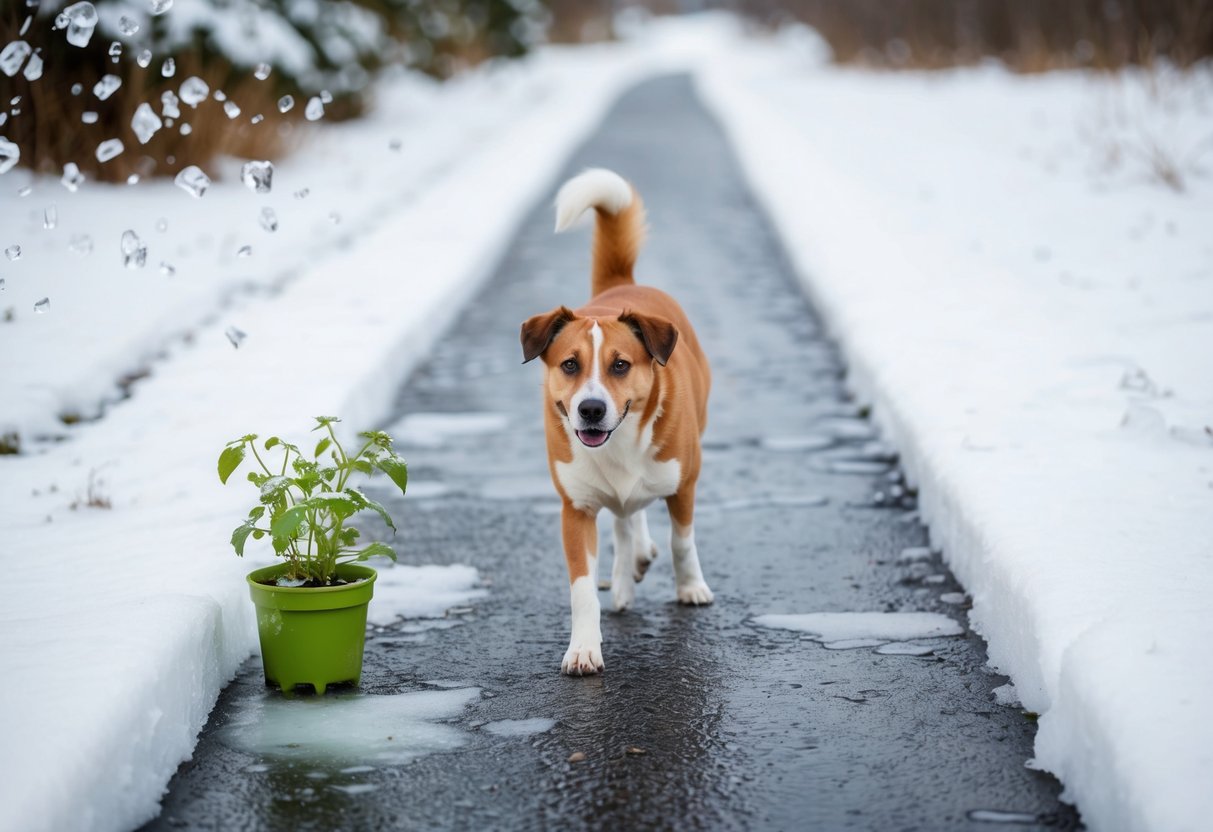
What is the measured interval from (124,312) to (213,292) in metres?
1.03

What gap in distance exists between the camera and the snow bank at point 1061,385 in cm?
346

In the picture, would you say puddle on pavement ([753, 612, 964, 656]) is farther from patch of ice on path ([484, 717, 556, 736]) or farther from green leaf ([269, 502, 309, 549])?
green leaf ([269, 502, 309, 549])

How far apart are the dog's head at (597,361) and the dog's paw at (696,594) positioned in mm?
804

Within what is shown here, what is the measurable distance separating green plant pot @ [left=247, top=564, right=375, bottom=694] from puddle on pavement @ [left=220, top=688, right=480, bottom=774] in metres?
0.08

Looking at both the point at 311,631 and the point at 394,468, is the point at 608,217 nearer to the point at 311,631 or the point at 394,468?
the point at 394,468

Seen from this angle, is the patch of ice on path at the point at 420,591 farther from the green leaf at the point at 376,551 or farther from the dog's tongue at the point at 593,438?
the dog's tongue at the point at 593,438

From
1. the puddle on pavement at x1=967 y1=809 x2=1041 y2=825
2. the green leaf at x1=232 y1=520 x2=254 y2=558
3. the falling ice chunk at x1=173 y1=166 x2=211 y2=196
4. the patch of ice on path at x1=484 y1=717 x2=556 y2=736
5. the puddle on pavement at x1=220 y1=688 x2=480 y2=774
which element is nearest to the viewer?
the puddle on pavement at x1=967 y1=809 x2=1041 y2=825

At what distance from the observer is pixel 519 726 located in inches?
159

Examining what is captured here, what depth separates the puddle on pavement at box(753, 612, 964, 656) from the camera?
4633mm

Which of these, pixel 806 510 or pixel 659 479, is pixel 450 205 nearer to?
pixel 806 510

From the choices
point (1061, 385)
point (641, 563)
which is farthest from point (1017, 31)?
point (641, 563)

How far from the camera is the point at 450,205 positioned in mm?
15062

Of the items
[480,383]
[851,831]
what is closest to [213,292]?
[480,383]

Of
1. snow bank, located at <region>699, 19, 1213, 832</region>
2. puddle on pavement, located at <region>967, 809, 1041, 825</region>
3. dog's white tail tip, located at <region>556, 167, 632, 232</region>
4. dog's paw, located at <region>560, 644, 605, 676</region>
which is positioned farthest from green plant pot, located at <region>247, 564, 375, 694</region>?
snow bank, located at <region>699, 19, 1213, 832</region>
